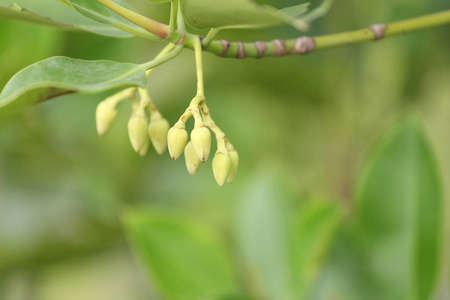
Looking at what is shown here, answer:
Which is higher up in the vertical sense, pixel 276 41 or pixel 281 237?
pixel 276 41

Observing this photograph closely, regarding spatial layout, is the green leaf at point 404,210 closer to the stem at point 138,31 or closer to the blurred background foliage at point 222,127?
the blurred background foliage at point 222,127

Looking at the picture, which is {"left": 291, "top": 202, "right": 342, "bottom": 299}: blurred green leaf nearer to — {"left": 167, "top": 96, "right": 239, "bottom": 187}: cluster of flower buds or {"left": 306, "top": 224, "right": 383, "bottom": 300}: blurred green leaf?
{"left": 306, "top": 224, "right": 383, "bottom": 300}: blurred green leaf

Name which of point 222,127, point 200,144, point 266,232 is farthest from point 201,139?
point 222,127

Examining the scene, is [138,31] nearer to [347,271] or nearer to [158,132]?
[158,132]

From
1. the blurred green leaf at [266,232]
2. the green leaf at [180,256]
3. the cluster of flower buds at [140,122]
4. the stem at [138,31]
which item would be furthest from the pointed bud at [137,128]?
the blurred green leaf at [266,232]

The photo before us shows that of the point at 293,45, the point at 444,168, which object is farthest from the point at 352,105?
the point at 293,45

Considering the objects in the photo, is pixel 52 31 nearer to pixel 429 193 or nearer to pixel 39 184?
pixel 39 184
